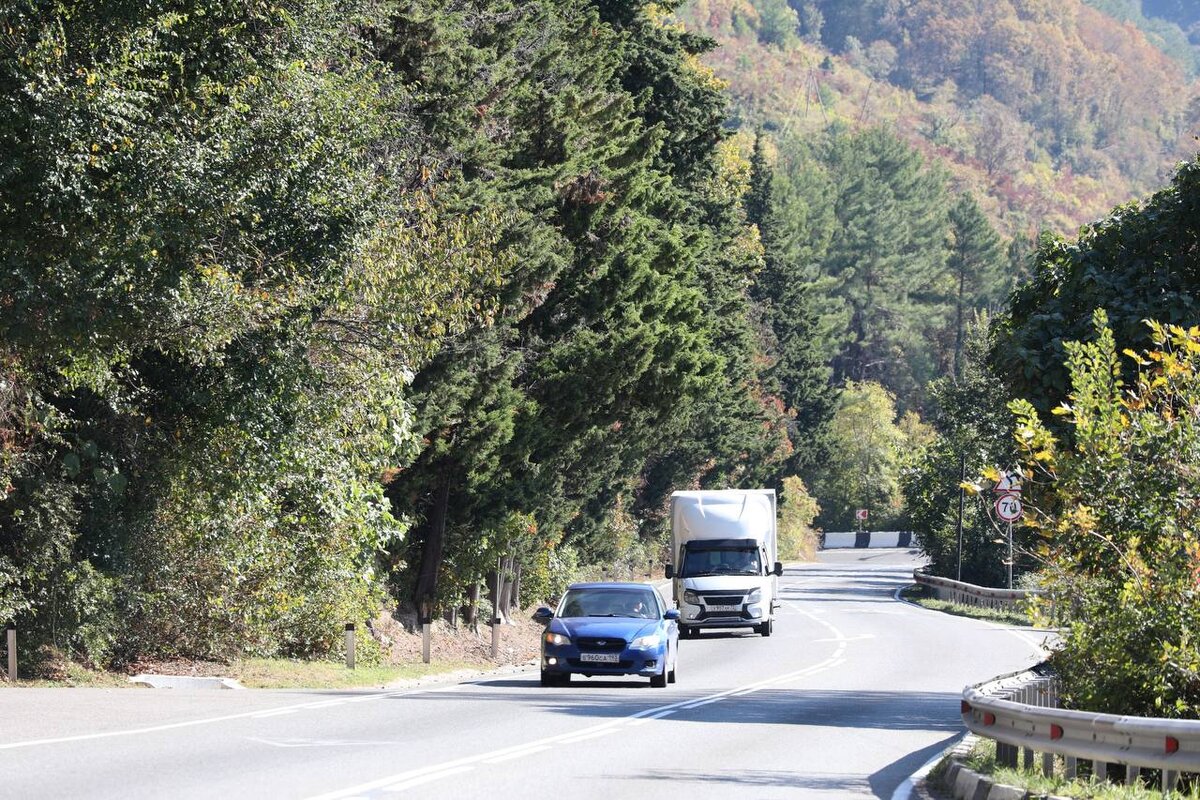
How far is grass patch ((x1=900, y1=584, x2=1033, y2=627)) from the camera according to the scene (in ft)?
161

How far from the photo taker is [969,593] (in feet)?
190

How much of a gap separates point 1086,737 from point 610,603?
1448 cm

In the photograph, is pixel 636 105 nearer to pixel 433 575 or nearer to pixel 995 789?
pixel 433 575

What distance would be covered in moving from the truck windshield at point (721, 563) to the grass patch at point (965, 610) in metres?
6.84

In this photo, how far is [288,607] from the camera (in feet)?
93.2

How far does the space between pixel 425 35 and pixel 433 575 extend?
41.0 feet

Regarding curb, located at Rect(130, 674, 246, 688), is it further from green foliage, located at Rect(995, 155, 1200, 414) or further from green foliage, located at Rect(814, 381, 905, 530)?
green foliage, located at Rect(814, 381, 905, 530)

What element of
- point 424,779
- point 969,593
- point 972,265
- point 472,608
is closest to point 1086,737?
point 424,779

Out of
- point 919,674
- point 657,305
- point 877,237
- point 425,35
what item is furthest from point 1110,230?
point 877,237

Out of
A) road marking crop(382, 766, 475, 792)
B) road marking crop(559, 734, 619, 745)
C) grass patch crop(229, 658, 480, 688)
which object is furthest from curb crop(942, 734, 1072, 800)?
grass patch crop(229, 658, 480, 688)

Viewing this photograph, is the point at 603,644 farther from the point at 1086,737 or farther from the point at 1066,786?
the point at 1066,786

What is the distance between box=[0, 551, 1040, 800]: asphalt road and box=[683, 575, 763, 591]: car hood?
1090 centimetres

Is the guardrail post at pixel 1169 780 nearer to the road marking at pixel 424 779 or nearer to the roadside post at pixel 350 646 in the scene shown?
the road marking at pixel 424 779

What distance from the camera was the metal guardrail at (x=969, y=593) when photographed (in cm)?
5188
